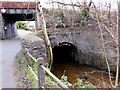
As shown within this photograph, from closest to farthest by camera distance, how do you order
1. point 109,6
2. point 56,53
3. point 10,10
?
point 109,6 < point 56,53 < point 10,10

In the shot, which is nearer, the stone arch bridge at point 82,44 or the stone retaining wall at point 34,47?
the stone retaining wall at point 34,47

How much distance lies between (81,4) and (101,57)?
5085mm

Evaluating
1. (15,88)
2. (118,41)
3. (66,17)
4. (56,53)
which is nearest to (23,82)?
(15,88)

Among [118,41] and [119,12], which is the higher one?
[119,12]

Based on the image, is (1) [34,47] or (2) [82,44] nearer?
(1) [34,47]

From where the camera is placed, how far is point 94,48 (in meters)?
9.42

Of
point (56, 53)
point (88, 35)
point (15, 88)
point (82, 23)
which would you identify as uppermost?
point (82, 23)

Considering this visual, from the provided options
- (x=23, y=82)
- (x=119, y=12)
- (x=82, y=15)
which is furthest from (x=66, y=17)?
(x=23, y=82)

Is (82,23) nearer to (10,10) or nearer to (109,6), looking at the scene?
(109,6)

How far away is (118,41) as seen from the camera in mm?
3834

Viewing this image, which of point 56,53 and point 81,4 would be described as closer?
point 81,4

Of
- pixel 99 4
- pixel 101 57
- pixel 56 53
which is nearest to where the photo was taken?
pixel 99 4

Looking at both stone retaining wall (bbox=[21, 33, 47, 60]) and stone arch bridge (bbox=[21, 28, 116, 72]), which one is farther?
stone arch bridge (bbox=[21, 28, 116, 72])

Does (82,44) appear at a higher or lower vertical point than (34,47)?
lower
